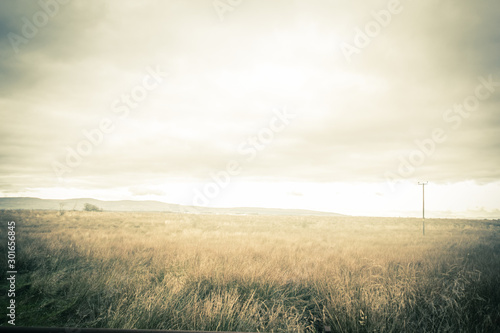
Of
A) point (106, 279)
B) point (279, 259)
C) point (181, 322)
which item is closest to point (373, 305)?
point (181, 322)

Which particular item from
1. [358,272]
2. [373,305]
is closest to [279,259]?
[358,272]

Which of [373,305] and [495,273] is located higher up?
[373,305]

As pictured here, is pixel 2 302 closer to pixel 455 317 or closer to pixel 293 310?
pixel 293 310

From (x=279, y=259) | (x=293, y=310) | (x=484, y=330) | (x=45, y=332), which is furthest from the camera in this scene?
(x=279, y=259)

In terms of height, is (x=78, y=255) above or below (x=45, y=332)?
below

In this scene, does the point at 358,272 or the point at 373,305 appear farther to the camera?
the point at 358,272

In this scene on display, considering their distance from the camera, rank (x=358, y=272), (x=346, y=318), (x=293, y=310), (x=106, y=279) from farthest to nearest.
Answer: (x=358, y=272) → (x=106, y=279) → (x=293, y=310) → (x=346, y=318)

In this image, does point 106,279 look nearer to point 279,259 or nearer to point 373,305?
point 279,259

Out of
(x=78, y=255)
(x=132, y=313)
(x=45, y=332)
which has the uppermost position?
(x=45, y=332)

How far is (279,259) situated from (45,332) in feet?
22.0

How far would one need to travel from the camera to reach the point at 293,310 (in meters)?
4.93

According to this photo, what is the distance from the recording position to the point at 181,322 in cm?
408

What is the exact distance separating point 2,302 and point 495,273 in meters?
13.2

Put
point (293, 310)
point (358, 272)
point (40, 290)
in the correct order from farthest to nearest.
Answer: point (358, 272) → point (40, 290) → point (293, 310)
